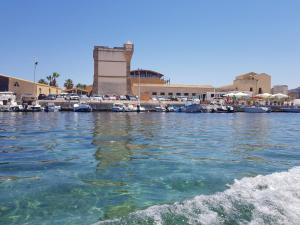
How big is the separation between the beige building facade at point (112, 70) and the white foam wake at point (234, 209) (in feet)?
265

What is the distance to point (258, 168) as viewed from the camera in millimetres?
10969

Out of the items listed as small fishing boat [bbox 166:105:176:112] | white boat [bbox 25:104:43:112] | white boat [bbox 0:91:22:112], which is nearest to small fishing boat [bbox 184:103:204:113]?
small fishing boat [bbox 166:105:176:112]

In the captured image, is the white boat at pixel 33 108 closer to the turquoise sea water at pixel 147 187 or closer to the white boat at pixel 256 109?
the white boat at pixel 256 109

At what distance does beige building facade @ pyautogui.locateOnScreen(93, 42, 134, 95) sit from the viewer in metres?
86.6

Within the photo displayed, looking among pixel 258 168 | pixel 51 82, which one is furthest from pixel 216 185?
pixel 51 82

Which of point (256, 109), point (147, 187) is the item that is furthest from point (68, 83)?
point (147, 187)

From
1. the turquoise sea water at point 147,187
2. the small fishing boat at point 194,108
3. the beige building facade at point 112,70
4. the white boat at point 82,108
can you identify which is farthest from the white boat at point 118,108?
the turquoise sea water at point 147,187

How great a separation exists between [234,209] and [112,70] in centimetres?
8239

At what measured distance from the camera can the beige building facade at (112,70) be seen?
86.6 meters

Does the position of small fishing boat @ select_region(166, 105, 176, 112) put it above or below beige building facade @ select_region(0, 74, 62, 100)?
below

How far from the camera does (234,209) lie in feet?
21.3

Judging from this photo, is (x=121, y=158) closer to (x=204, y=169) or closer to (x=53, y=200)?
(x=204, y=169)

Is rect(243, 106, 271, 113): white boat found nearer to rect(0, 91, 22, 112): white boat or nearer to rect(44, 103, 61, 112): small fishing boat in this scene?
rect(44, 103, 61, 112): small fishing boat

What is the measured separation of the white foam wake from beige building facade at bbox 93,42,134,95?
8080 centimetres
